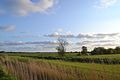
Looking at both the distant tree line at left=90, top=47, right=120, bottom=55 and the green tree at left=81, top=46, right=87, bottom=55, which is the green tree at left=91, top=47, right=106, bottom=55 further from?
the green tree at left=81, top=46, right=87, bottom=55

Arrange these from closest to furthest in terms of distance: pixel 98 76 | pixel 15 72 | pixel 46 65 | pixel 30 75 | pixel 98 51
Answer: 1. pixel 98 76
2. pixel 30 75
3. pixel 46 65
4. pixel 15 72
5. pixel 98 51

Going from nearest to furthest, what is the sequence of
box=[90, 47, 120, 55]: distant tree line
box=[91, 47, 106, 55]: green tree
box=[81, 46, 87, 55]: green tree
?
box=[90, 47, 120, 55]: distant tree line, box=[91, 47, 106, 55]: green tree, box=[81, 46, 87, 55]: green tree

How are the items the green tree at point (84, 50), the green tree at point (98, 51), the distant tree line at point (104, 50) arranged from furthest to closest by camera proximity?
the green tree at point (84, 50) < the green tree at point (98, 51) < the distant tree line at point (104, 50)

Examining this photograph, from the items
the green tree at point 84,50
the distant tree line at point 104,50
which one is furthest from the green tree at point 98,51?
the green tree at point 84,50

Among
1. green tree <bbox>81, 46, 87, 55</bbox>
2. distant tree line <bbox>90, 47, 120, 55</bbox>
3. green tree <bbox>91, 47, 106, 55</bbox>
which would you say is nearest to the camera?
distant tree line <bbox>90, 47, 120, 55</bbox>

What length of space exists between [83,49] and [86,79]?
120 metres

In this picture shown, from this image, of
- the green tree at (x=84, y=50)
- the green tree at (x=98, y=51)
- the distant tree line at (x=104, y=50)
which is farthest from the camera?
the green tree at (x=84, y=50)

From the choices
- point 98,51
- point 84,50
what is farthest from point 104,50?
point 84,50

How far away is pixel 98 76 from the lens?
39.2ft

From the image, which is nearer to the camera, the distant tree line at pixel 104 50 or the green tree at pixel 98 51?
the distant tree line at pixel 104 50

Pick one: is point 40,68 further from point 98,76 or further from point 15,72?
point 98,76

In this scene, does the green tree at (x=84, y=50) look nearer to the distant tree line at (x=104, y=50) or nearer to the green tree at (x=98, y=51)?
the green tree at (x=98, y=51)

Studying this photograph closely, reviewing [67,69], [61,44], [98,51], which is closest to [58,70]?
[67,69]

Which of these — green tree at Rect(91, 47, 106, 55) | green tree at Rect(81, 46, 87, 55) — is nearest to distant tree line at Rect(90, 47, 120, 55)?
green tree at Rect(91, 47, 106, 55)
